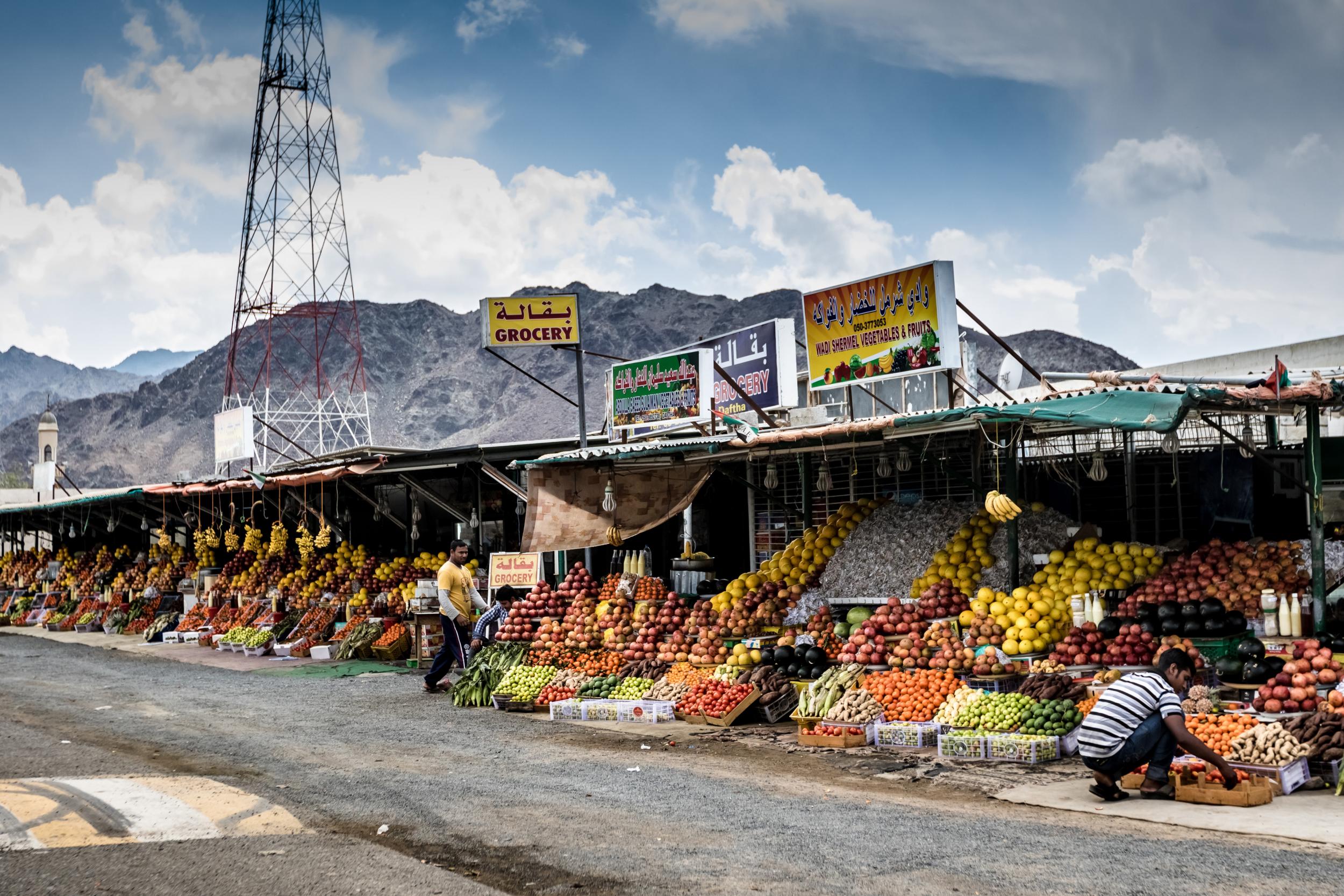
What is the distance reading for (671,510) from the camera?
45.3 ft

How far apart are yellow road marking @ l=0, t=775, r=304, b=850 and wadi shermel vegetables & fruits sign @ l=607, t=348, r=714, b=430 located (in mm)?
7447

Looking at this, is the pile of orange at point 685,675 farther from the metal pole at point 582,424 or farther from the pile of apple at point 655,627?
the metal pole at point 582,424

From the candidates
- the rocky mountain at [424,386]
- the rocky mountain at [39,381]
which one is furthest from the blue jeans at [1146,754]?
the rocky mountain at [39,381]

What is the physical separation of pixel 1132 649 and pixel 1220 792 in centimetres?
240

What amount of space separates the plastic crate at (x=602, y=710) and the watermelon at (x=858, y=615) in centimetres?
243

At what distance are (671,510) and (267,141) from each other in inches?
1010

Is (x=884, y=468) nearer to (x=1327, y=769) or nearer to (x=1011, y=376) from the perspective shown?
(x=1011, y=376)

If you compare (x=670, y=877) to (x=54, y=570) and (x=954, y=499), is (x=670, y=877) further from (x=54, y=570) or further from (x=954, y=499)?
(x=54, y=570)

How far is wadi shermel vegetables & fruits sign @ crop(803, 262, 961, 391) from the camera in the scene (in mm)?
11352

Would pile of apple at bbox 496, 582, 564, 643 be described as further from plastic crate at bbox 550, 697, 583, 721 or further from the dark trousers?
plastic crate at bbox 550, 697, 583, 721

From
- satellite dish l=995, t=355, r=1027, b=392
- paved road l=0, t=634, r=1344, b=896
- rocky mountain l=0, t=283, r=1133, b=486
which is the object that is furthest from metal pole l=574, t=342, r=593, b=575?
rocky mountain l=0, t=283, r=1133, b=486

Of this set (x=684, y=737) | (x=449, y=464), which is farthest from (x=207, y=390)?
(x=684, y=737)

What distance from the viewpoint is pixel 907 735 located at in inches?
367

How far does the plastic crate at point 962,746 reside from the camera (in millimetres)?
8633
